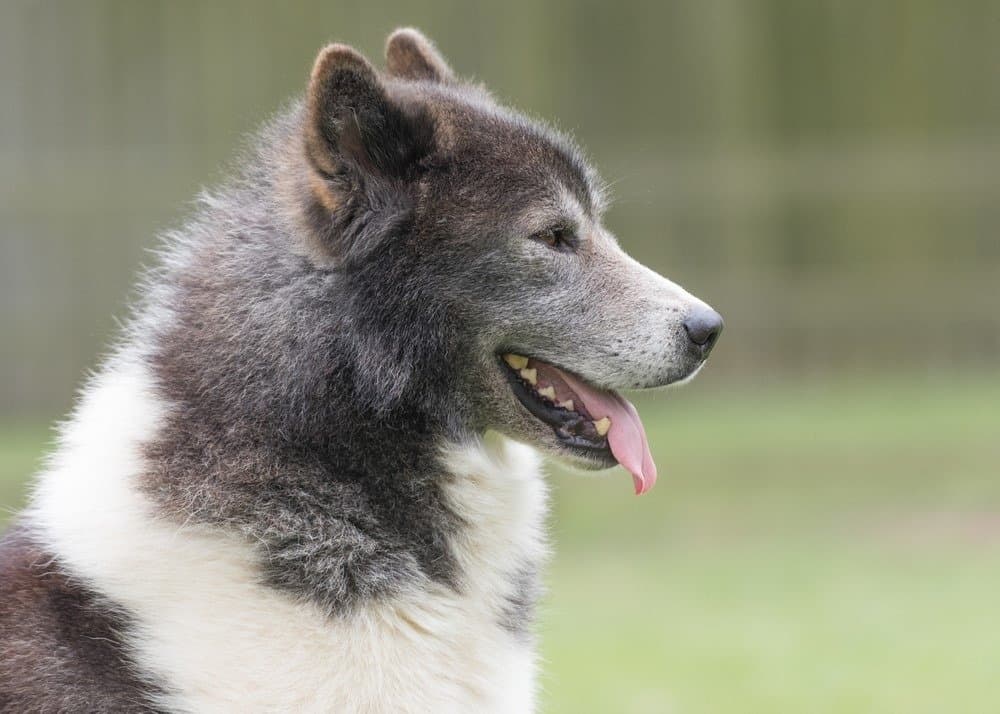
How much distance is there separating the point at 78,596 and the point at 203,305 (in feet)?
2.60

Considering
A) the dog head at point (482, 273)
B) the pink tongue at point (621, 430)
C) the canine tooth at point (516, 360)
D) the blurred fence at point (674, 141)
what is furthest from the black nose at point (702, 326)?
the blurred fence at point (674, 141)

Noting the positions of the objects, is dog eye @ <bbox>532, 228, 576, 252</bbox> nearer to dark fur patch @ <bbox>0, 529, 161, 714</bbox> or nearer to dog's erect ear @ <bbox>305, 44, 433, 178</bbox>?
dog's erect ear @ <bbox>305, 44, 433, 178</bbox>

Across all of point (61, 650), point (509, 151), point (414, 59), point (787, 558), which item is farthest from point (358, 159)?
point (787, 558)

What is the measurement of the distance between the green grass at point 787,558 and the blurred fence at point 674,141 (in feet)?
2.57

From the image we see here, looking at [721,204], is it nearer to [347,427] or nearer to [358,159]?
[358,159]

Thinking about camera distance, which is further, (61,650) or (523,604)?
(523,604)

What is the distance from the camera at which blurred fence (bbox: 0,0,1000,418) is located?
1327cm

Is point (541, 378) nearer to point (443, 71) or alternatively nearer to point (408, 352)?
point (408, 352)

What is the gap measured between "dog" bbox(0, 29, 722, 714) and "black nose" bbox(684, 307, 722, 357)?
0.03ft

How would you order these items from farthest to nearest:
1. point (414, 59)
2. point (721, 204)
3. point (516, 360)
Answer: point (721, 204) → point (414, 59) → point (516, 360)

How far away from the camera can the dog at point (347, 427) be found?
3.49 meters

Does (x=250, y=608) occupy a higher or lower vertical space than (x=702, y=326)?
lower

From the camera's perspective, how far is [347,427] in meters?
3.68

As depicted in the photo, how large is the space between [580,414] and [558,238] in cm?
47
